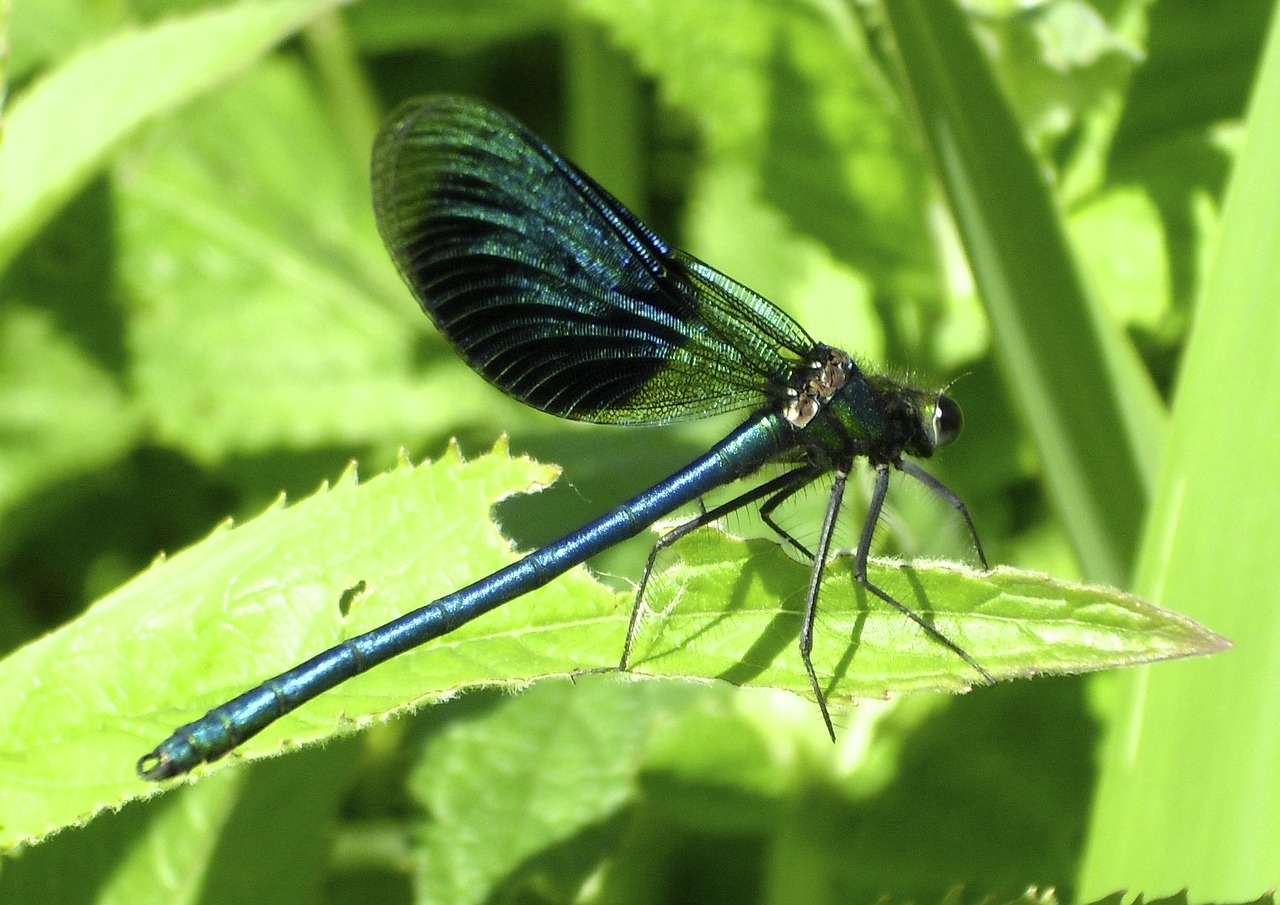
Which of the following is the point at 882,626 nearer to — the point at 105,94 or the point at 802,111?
the point at 802,111

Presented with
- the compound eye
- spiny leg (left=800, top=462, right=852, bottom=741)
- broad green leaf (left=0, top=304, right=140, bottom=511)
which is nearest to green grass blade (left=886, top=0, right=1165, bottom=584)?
the compound eye

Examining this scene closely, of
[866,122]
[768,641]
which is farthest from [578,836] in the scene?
[866,122]

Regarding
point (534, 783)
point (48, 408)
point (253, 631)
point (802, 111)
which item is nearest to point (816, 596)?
point (253, 631)

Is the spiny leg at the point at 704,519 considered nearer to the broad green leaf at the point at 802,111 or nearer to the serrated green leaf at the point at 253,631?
the serrated green leaf at the point at 253,631

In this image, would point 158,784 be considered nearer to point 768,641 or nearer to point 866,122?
point 768,641

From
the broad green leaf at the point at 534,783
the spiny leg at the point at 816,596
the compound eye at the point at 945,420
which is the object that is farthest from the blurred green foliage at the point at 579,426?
the spiny leg at the point at 816,596
